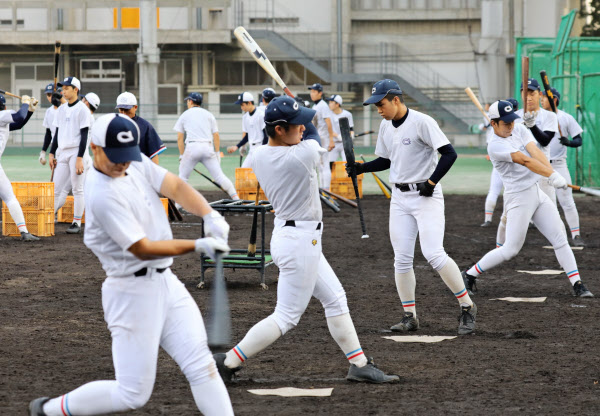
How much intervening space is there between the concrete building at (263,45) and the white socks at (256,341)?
35.5 metres

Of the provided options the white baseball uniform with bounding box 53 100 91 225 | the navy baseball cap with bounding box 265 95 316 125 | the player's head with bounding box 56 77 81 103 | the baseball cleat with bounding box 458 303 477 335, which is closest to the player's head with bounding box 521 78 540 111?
the baseball cleat with bounding box 458 303 477 335

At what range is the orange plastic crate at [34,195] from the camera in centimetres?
1399

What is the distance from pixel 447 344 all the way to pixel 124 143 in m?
3.94

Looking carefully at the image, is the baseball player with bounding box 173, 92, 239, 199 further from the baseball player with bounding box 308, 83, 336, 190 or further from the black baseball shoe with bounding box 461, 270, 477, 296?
the black baseball shoe with bounding box 461, 270, 477, 296

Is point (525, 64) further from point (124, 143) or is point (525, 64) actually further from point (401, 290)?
point (124, 143)

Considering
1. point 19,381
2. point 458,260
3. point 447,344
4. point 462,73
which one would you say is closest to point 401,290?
point 447,344

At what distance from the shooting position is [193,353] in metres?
4.54

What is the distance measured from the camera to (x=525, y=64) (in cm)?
1059

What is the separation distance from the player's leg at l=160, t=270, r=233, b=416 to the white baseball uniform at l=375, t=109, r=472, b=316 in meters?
3.45

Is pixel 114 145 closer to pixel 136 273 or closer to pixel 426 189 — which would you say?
pixel 136 273

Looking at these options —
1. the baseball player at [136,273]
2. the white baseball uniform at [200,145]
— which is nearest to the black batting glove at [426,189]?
the baseball player at [136,273]

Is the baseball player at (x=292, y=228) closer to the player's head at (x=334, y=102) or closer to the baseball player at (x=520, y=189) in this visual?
the baseball player at (x=520, y=189)

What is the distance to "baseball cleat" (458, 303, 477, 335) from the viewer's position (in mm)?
7793

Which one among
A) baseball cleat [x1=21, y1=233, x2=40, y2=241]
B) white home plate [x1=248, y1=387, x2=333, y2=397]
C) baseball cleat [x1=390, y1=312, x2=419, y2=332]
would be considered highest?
baseball cleat [x1=21, y1=233, x2=40, y2=241]
